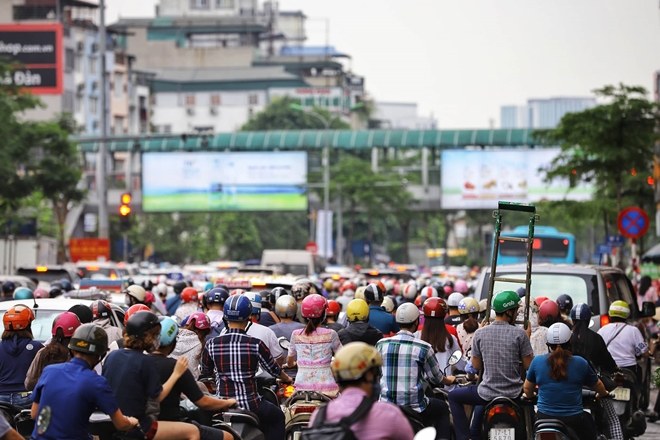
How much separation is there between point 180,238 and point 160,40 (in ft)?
149

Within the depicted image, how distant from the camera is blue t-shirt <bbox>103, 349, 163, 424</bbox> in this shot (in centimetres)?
829

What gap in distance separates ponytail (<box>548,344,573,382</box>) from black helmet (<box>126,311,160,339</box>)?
344 cm

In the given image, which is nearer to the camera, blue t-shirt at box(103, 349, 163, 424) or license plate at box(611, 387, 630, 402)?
blue t-shirt at box(103, 349, 163, 424)

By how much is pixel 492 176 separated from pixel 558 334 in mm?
57841

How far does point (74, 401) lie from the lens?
25.2 feet

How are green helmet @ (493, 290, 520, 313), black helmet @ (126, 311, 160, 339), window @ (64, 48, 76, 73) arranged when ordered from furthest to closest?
window @ (64, 48, 76, 73)
green helmet @ (493, 290, 520, 313)
black helmet @ (126, 311, 160, 339)

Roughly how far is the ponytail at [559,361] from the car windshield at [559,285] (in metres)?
5.00

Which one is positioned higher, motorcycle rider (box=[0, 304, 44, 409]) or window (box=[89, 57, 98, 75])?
window (box=[89, 57, 98, 75])

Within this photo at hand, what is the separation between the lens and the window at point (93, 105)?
9736 centimetres

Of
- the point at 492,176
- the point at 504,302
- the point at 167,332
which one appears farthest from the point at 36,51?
the point at 167,332

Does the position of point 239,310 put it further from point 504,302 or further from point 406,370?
point 504,302

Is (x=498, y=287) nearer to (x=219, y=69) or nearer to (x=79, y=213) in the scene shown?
(x=79, y=213)

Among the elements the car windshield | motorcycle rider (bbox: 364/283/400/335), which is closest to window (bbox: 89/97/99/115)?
the car windshield

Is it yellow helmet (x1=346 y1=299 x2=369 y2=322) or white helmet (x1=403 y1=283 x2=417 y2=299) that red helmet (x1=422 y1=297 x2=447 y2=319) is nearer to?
yellow helmet (x1=346 y1=299 x2=369 y2=322)
